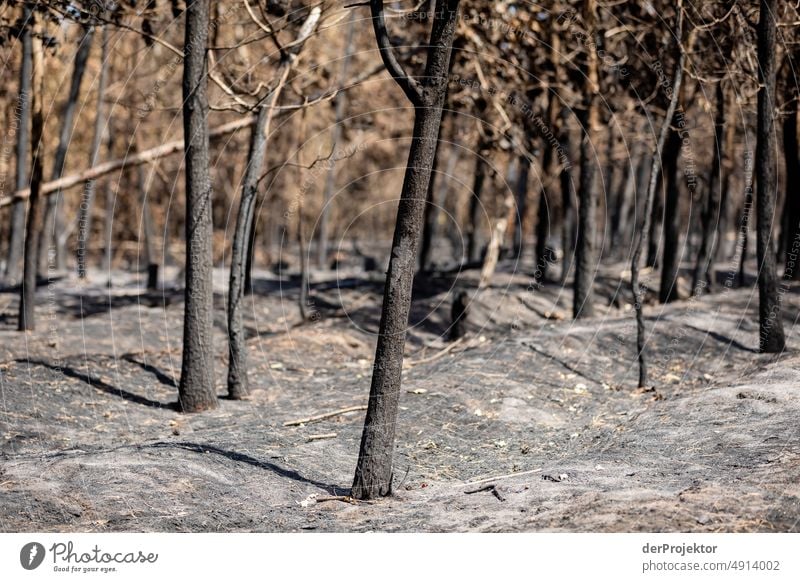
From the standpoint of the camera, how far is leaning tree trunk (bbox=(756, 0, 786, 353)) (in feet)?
47.5

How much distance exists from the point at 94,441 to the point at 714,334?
1037 cm

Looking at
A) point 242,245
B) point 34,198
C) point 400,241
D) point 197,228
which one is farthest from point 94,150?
point 400,241

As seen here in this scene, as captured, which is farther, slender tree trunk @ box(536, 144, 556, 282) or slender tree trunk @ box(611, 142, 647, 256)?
slender tree trunk @ box(611, 142, 647, 256)

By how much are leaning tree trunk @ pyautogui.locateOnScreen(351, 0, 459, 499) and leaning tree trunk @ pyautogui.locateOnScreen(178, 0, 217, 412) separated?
4587 millimetres

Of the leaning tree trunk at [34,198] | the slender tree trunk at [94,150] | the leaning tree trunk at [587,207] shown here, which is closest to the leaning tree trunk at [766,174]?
the leaning tree trunk at [587,207]

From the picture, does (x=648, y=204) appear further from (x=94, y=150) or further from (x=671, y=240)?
(x=94, y=150)

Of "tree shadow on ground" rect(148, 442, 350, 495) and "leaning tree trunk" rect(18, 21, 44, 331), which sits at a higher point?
"leaning tree trunk" rect(18, 21, 44, 331)

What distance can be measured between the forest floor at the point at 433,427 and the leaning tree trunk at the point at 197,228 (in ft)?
1.70

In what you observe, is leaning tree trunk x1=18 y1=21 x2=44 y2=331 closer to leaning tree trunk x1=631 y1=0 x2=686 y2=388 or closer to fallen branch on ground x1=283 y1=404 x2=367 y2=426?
fallen branch on ground x1=283 y1=404 x2=367 y2=426

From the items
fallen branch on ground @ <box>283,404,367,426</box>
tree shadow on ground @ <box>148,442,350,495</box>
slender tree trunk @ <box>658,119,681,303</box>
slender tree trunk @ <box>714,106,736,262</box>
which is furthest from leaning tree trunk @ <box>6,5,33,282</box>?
slender tree trunk @ <box>714,106,736,262</box>

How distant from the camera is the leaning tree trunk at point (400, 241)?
380 inches

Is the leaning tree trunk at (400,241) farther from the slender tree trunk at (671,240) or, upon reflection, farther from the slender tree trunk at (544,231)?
the slender tree trunk at (544,231)

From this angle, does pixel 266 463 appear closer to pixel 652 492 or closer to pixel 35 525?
pixel 35 525

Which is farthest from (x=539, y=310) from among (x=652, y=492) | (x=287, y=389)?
(x=652, y=492)
